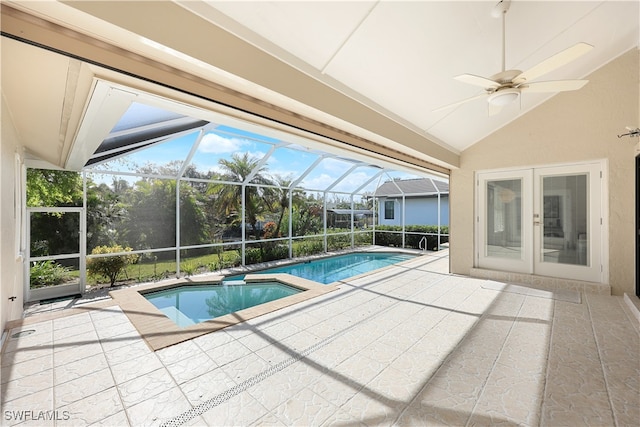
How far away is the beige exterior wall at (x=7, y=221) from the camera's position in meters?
3.07

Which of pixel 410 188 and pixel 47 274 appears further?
pixel 410 188

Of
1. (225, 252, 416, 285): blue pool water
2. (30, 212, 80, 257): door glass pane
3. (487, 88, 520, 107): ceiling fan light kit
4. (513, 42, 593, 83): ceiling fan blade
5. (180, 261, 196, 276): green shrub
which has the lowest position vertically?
(225, 252, 416, 285): blue pool water

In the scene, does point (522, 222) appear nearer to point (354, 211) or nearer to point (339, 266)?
point (339, 266)

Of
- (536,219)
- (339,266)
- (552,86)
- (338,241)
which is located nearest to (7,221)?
(552,86)

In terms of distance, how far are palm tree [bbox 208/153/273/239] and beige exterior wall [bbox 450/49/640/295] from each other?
23.2 ft

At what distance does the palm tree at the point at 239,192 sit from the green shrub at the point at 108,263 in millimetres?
3037

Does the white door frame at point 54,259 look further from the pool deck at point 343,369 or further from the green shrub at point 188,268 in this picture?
the pool deck at point 343,369

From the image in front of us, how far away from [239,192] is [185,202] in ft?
5.71

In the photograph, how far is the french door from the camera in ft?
16.6

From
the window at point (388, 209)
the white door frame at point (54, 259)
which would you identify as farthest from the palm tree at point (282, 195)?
the window at point (388, 209)

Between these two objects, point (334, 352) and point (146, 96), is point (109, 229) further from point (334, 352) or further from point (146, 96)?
point (334, 352)

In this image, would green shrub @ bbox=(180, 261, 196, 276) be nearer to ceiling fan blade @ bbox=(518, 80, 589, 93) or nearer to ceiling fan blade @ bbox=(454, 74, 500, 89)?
ceiling fan blade @ bbox=(454, 74, 500, 89)

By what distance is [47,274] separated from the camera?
5.89m

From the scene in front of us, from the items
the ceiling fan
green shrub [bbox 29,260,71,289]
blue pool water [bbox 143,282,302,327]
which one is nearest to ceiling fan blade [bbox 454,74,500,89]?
the ceiling fan
